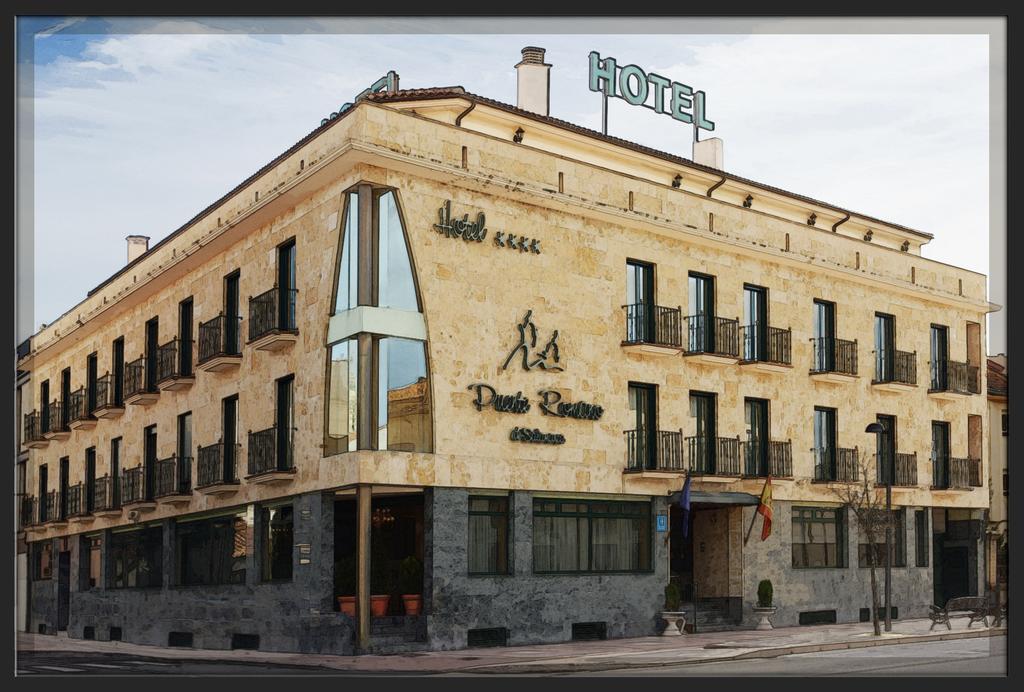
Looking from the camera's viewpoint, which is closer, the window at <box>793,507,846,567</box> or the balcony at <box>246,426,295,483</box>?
the balcony at <box>246,426,295,483</box>

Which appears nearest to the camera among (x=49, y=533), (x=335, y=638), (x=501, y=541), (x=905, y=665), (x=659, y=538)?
(x=905, y=665)

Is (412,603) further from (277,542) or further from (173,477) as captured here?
(173,477)

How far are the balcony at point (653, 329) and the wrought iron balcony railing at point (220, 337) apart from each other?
1034 cm

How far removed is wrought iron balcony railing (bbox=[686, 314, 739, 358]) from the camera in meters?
37.9

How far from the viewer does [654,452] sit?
→ 36.4m

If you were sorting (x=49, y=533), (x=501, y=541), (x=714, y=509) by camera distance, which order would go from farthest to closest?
(x=49, y=533) < (x=714, y=509) < (x=501, y=541)

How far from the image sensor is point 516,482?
3278 cm

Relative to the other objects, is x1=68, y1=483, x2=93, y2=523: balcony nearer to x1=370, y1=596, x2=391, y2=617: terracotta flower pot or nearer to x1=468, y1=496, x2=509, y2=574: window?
x1=370, y1=596, x2=391, y2=617: terracotta flower pot

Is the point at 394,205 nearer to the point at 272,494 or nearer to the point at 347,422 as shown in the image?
the point at 347,422

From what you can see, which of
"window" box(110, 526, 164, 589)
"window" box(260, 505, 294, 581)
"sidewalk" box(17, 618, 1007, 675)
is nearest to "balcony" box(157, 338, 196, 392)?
"window" box(110, 526, 164, 589)

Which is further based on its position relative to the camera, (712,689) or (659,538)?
Answer: (659,538)

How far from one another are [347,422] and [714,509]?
13.1m

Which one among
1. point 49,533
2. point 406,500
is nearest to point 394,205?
point 406,500

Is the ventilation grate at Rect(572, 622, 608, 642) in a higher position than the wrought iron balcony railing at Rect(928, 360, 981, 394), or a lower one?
lower
